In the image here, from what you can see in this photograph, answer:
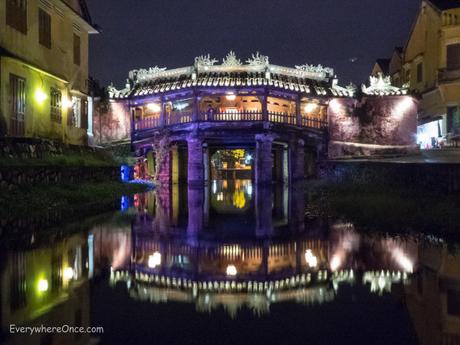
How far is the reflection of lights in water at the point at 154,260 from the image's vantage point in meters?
8.25

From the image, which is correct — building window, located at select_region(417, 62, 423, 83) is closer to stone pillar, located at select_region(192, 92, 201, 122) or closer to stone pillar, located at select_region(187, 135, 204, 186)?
stone pillar, located at select_region(192, 92, 201, 122)

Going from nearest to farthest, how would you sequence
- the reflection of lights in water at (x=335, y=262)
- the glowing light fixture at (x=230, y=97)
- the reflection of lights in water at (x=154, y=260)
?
1. the reflection of lights in water at (x=335, y=262)
2. the reflection of lights in water at (x=154, y=260)
3. the glowing light fixture at (x=230, y=97)

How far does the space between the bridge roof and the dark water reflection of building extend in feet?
81.8

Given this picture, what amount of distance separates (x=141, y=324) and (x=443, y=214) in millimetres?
9418

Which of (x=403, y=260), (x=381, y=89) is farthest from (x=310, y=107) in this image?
(x=403, y=260)

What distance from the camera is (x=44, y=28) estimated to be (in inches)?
920

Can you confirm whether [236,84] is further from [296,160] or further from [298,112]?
[296,160]

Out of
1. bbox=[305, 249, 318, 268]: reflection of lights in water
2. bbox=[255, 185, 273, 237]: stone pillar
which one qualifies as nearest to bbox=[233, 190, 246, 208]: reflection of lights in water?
bbox=[255, 185, 273, 237]: stone pillar

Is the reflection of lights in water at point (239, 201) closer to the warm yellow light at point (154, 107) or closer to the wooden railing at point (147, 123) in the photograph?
the wooden railing at point (147, 123)

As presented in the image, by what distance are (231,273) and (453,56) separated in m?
38.5

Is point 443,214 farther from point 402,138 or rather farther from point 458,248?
point 402,138

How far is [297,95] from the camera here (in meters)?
37.3

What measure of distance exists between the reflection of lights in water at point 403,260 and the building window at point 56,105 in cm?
2015

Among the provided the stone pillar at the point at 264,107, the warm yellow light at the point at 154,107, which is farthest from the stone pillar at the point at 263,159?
the warm yellow light at the point at 154,107
